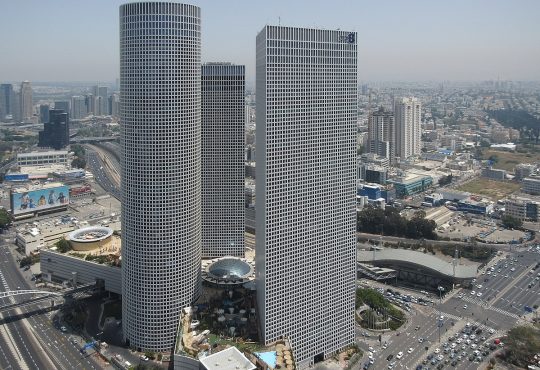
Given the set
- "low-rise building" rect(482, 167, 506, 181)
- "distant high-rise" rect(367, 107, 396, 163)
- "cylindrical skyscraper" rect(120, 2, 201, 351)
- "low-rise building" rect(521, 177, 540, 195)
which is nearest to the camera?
"cylindrical skyscraper" rect(120, 2, 201, 351)

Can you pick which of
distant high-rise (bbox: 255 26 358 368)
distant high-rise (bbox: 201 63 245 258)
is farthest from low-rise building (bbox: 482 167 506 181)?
distant high-rise (bbox: 255 26 358 368)

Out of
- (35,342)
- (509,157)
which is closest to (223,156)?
(35,342)

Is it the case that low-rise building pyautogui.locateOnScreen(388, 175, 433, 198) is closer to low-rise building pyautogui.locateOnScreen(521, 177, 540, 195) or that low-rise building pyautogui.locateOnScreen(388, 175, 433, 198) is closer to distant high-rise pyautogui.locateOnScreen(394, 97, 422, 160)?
low-rise building pyautogui.locateOnScreen(521, 177, 540, 195)

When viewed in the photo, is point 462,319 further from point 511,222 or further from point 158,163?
point 511,222

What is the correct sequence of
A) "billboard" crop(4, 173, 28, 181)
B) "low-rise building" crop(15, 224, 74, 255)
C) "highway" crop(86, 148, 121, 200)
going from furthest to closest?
"billboard" crop(4, 173, 28, 181) < "highway" crop(86, 148, 121, 200) < "low-rise building" crop(15, 224, 74, 255)

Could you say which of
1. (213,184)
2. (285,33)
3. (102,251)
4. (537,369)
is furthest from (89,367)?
(537,369)

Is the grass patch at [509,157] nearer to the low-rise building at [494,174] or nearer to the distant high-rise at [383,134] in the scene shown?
the low-rise building at [494,174]

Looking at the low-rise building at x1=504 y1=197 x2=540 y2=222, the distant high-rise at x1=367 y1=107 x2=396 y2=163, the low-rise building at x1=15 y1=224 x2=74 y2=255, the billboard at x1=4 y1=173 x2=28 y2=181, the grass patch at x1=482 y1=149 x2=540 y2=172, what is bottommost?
the low-rise building at x1=15 y1=224 x2=74 y2=255

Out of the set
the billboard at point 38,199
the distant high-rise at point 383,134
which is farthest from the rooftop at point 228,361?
the distant high-rise at point 383,134

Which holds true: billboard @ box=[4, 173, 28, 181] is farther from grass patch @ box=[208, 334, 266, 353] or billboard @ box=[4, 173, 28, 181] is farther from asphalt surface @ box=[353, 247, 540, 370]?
grass patch @ box=[208, 334, 266, 353]

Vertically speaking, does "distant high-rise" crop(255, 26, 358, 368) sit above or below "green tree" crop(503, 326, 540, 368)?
above

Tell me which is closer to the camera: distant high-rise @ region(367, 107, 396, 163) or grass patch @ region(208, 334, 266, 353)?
grass patch @ region(208, 334, 266, 353)
